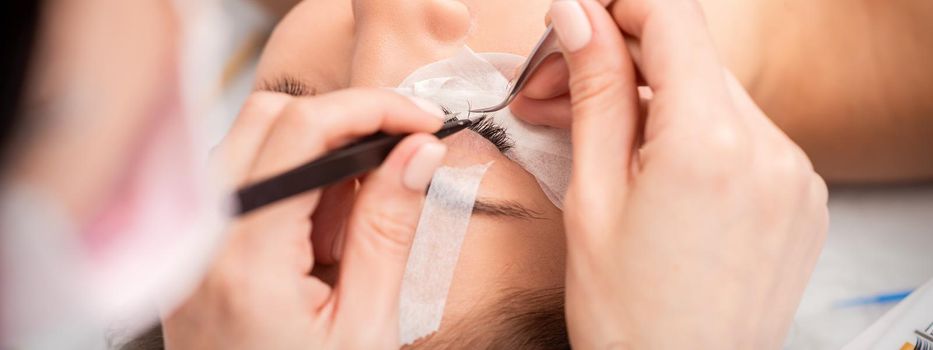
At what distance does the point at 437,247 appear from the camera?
65 centimetres

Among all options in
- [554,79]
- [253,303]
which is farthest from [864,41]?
[253,303]

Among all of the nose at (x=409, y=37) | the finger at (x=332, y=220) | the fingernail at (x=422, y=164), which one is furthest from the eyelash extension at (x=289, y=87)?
the fingernail at (x=422, y=164)

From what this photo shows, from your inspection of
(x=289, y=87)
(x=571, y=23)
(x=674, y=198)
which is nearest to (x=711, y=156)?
(x=674, y=198)

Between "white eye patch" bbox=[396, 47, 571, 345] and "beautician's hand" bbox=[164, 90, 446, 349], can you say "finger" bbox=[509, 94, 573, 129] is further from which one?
"beautician's hand" bbox=[164, 90, 446, 349]

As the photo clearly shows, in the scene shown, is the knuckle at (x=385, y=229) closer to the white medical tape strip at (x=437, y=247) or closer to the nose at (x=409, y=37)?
the white medical tape strip at (x=437, y=247)

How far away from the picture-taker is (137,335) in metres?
0.66

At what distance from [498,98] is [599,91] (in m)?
0.16

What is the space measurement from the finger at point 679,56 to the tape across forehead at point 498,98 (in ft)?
0.49

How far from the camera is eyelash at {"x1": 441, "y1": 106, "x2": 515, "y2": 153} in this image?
69cm

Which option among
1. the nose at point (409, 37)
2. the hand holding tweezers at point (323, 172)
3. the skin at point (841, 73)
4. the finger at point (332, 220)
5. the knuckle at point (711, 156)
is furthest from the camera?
the skin at point (841, 73)

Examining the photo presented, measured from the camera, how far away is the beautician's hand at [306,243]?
1.56 ft

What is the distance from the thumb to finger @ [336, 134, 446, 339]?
0.45 ft

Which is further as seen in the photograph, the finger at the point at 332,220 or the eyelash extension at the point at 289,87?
the eyelash extension at the point at 289,87

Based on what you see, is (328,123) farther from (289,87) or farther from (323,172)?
(289,87)
